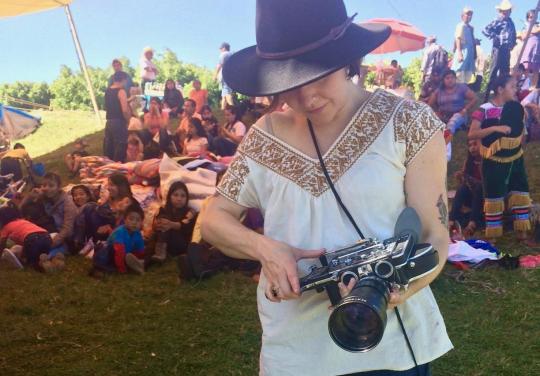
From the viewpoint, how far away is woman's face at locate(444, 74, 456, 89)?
28.0 ft

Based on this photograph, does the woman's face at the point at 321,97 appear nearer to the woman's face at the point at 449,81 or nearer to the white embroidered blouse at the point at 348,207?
the white embroidered blouse at the point at 348,207

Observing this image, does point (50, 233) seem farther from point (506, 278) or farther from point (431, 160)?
point (431, 160)

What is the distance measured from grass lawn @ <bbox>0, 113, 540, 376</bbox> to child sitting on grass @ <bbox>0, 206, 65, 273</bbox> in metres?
0.15

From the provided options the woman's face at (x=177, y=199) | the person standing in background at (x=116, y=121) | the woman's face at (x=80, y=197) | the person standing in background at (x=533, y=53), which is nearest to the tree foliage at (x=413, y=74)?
the person standing in background at (x=533, y=53)

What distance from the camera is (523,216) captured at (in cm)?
564

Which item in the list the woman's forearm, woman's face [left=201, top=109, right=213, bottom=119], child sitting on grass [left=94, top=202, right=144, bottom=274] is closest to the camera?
the woman's forearm

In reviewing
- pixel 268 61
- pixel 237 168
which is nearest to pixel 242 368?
pixel 237 168

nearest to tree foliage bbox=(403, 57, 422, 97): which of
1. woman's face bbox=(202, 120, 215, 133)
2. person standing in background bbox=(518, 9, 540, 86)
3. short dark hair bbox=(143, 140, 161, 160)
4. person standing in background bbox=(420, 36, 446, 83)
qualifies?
person standing in background bbox=(420, 36, 446, 83)

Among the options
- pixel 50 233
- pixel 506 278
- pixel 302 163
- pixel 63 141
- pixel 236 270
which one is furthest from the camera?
pixel 63 141

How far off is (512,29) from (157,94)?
8.16 metres

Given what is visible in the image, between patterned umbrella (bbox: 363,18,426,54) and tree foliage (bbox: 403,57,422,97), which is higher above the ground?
patterned umbrella (bbox: 363,18,426,54)

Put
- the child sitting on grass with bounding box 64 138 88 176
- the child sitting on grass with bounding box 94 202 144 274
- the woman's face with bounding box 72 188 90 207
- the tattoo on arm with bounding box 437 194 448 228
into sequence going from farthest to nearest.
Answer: the child sitting on grass with bounding box 64 138 88 176, the woman's face with bounding box 72 188 90 207, the child sitting on grass with bounding box 94 202 144 274, the tattoo on arm with bounding box 437 194 448 228

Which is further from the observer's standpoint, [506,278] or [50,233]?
[50,233]

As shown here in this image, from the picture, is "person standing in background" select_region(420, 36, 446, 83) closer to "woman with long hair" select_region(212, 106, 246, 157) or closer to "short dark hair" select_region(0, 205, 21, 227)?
"woman with long hair" select_region(212, 106, 246, 157)
